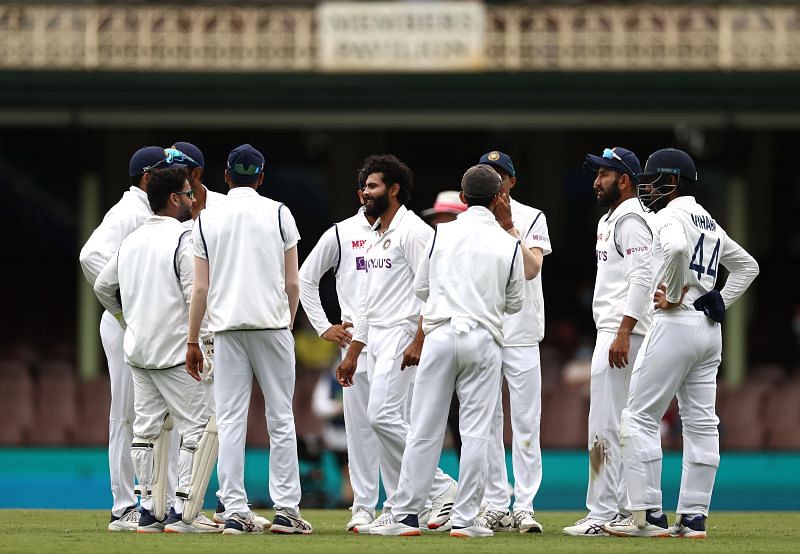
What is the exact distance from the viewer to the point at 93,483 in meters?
17.2

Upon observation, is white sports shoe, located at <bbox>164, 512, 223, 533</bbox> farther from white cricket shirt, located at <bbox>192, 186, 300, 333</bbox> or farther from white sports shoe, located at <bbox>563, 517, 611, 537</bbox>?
white sports shoe, located at <bbox>563, 517, 611, 537</bbox>

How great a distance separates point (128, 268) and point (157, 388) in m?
0.75

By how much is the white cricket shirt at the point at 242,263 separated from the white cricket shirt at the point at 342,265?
2.96 ft

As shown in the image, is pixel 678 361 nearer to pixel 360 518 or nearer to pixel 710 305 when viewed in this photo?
pixel 710 305

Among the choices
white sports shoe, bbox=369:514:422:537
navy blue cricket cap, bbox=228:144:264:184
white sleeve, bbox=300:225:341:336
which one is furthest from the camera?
white sleeve, bbox=300:225:341:336

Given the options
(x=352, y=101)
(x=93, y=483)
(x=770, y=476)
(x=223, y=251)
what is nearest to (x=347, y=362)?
(x=223, y=251)

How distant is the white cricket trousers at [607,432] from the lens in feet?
32.3

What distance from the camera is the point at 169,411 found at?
9625 millimetres

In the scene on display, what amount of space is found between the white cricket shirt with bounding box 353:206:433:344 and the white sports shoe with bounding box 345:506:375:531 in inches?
42.1

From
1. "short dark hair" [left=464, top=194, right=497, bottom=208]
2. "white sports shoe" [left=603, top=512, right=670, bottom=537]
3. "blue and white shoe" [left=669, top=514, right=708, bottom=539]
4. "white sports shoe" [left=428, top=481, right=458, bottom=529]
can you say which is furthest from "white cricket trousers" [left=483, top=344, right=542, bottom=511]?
"short dark hair" [left=464, top=194, right=497, bottom=208]

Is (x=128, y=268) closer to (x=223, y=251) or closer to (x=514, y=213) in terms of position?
(x=223, y=251)

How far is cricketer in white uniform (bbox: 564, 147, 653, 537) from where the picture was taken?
9.80m

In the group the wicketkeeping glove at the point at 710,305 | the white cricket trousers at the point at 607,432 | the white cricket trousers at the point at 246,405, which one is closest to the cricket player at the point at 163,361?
the white cricket trousers at the point at 246,405

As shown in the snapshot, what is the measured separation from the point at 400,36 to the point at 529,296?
37.4 feet
